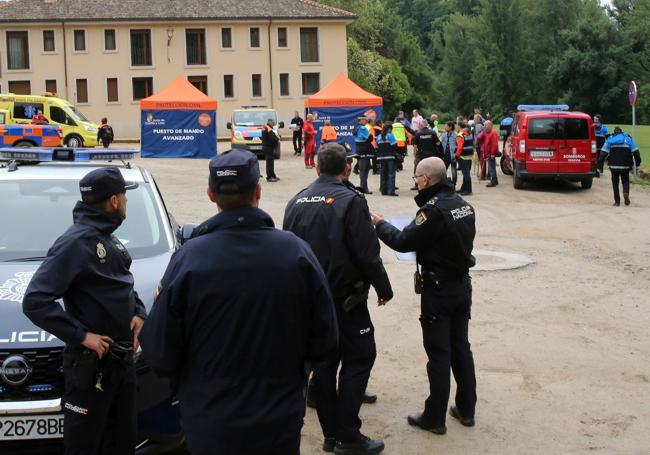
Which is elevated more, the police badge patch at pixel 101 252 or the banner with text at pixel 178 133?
the banner with text at pixel 178 133

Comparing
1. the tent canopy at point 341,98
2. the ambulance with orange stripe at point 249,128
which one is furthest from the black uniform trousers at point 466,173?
the tent canopy at point 341,98

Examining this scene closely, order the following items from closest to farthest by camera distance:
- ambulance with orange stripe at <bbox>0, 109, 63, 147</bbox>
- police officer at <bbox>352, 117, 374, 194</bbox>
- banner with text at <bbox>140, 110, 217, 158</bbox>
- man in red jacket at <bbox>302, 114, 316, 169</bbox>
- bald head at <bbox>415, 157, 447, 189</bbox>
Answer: bald head at <bbox>415, 157, 447, 189</bbox> → police officer at <bbox>352, 117, 374, 194</bbox> → man in red jacket at <bbox>302, 114, 316, 169</bbox> → ambulance with orange stripe at <bbox>0, 109, 63, 147</bbox> → banner with text at <bbox>140, 110, 217, 158</bbox>

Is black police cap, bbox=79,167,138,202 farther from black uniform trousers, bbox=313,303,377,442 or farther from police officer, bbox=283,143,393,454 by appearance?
black uniform trousers, bbox=313,303,377,442

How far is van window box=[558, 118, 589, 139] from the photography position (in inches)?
842

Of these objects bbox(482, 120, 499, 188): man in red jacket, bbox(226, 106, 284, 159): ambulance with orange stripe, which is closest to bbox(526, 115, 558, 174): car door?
bbox(482, 120, 499, 188): man in red jacket

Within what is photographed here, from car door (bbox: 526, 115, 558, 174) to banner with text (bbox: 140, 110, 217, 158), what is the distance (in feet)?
48.8

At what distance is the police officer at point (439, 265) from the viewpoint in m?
5.91

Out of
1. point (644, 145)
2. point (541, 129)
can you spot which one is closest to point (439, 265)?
point (541, 129)

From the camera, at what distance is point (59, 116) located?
121 ft

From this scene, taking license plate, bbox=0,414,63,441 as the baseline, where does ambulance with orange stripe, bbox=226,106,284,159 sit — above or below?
above

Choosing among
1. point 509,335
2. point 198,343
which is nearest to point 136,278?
point 198,343

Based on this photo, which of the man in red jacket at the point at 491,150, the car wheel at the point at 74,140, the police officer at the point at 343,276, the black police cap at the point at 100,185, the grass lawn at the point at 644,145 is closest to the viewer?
the black police cap at the point at 100,185

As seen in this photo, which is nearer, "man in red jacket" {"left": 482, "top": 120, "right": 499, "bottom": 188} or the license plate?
the license plate

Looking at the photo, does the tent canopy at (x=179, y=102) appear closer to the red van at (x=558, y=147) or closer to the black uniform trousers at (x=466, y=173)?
the black uniform trousers at (x=466, y=173)
